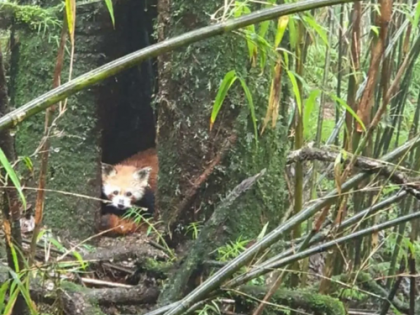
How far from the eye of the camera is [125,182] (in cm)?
479

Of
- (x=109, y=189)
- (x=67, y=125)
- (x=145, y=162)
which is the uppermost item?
(x=67, y=125)

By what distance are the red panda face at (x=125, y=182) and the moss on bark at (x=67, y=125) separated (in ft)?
5.03

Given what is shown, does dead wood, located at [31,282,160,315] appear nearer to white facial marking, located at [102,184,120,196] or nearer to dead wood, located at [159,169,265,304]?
dead wood, located at [159,169,265,304]

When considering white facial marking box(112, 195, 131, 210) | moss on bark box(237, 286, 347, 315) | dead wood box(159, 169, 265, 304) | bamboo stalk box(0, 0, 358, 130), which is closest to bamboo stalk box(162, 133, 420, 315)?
dead wood box(159, 169, 265, 304)

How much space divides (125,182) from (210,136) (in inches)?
91.4

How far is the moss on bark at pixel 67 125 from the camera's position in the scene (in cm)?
300

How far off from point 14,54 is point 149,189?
1.87m

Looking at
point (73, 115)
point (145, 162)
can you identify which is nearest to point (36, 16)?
point (73, 115)

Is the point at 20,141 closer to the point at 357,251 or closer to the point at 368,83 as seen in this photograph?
the point at 357,251

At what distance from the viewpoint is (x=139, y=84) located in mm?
4465

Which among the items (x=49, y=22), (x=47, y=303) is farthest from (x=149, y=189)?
(x=47, y=303)

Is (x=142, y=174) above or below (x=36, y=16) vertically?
below

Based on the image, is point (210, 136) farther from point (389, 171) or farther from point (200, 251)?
point (389, 171)

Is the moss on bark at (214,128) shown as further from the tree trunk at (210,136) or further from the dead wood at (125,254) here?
the dead wood at (125,254)
